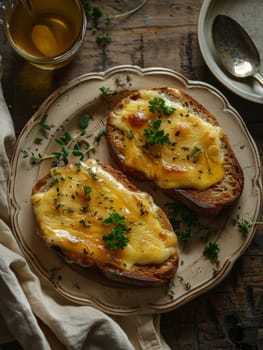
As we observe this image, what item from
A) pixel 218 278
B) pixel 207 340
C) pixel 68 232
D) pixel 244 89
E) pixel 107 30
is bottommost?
pixel 207 340

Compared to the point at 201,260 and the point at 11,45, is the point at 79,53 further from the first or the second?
the point at 201,260

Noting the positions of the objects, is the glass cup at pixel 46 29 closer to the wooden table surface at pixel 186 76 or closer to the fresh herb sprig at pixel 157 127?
the wooden table surface at pixel 186 76

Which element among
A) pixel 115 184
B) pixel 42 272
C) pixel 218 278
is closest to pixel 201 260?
pixel 218 278

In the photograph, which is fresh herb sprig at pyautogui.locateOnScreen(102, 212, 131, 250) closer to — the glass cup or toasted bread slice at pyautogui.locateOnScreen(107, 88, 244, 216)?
toasted bread slice at pyautogui.locateOnScreen(107, 88, 244, 216)

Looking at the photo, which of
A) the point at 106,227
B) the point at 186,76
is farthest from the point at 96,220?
the point at 186,76

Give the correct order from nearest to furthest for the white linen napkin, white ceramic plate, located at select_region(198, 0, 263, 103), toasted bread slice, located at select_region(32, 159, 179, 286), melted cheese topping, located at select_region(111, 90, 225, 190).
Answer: the white linen napkin, toasted bread slice, located at select_region(32, 159, 179, 286), melted cheese topping, located at select_region(111, 90, 225, 190), white ceramic plate, located at select_region(198, 0, 263, 103)

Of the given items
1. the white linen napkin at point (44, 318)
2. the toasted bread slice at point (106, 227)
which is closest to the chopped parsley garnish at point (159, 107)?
the toasted bread slice at point (106, 227)

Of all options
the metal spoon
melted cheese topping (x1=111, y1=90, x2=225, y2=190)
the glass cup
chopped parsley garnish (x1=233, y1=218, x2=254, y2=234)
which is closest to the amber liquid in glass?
the glass cup

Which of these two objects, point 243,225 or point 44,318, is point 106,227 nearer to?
point 44,318
